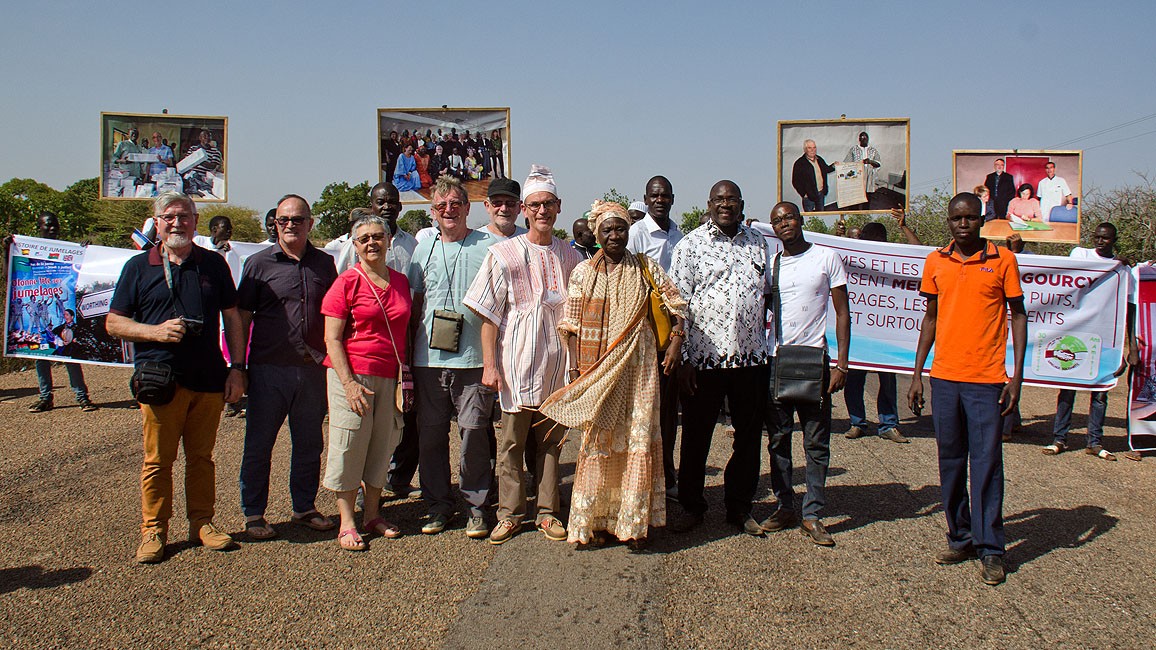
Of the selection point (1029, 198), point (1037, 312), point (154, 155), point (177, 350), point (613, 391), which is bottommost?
point (613, 391)

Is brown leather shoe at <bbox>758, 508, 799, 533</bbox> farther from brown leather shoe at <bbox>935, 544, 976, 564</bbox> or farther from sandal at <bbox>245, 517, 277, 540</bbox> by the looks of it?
sandal at <bbox>245, 517, 277, 540</bbox>

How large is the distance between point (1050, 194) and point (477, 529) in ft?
28.1

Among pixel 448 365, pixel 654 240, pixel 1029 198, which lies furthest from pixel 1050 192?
pixel 448 365

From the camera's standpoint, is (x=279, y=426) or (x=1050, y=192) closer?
(x=279, y=426)

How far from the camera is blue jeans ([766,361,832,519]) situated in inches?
186

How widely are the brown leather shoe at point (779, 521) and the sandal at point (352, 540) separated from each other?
7.94 feet

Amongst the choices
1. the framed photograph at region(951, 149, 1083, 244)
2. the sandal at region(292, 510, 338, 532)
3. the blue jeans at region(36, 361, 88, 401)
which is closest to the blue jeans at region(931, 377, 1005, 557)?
the sandal at region(292, 510, 338, 532)

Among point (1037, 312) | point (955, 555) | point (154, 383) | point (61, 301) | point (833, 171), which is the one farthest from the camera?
point (833, 171)

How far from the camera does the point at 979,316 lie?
168 inches

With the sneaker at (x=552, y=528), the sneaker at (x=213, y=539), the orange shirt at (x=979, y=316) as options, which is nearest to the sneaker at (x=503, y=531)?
the sneaker at (x=552, y=528)

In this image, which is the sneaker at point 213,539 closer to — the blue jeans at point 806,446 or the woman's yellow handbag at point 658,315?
the woman's yellow handbag at point 658,315

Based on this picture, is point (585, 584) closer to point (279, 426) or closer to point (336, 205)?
point (279, 426)

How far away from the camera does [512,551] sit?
4.53 meters

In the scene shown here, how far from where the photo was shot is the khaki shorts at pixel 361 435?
15.2 ft
